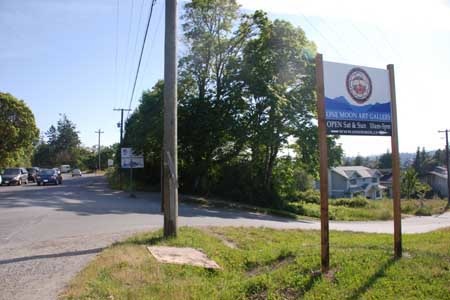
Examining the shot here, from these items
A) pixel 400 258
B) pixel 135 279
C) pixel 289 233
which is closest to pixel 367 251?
pixel 400 258

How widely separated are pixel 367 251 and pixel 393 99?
2858 millimetres

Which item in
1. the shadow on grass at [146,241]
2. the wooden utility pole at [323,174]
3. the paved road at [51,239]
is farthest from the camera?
the shadow on grass at [146,241]

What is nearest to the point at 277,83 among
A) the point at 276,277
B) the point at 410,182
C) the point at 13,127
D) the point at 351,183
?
the point at 276,277

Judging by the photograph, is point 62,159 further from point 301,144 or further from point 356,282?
point 356,282

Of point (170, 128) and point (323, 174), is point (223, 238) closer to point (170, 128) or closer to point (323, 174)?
point (170, 128)

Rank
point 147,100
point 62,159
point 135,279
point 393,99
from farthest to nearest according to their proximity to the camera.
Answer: point 62,159 < point 147,100 < point 393,99 < point 135,279

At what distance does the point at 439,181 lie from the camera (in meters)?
87.1

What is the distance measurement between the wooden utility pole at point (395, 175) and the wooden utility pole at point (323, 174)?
132 centimetres

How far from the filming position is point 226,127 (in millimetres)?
31641

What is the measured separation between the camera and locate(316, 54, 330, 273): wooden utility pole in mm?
6836

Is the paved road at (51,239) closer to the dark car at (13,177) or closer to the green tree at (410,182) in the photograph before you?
the dark car at (13,177)

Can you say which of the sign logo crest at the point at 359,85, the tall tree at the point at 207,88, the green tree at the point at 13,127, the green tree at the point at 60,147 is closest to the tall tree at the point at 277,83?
the tall tree at the point at 207,88

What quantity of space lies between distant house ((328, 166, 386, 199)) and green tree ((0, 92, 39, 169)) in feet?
165

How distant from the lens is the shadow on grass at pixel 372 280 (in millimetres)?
5642
